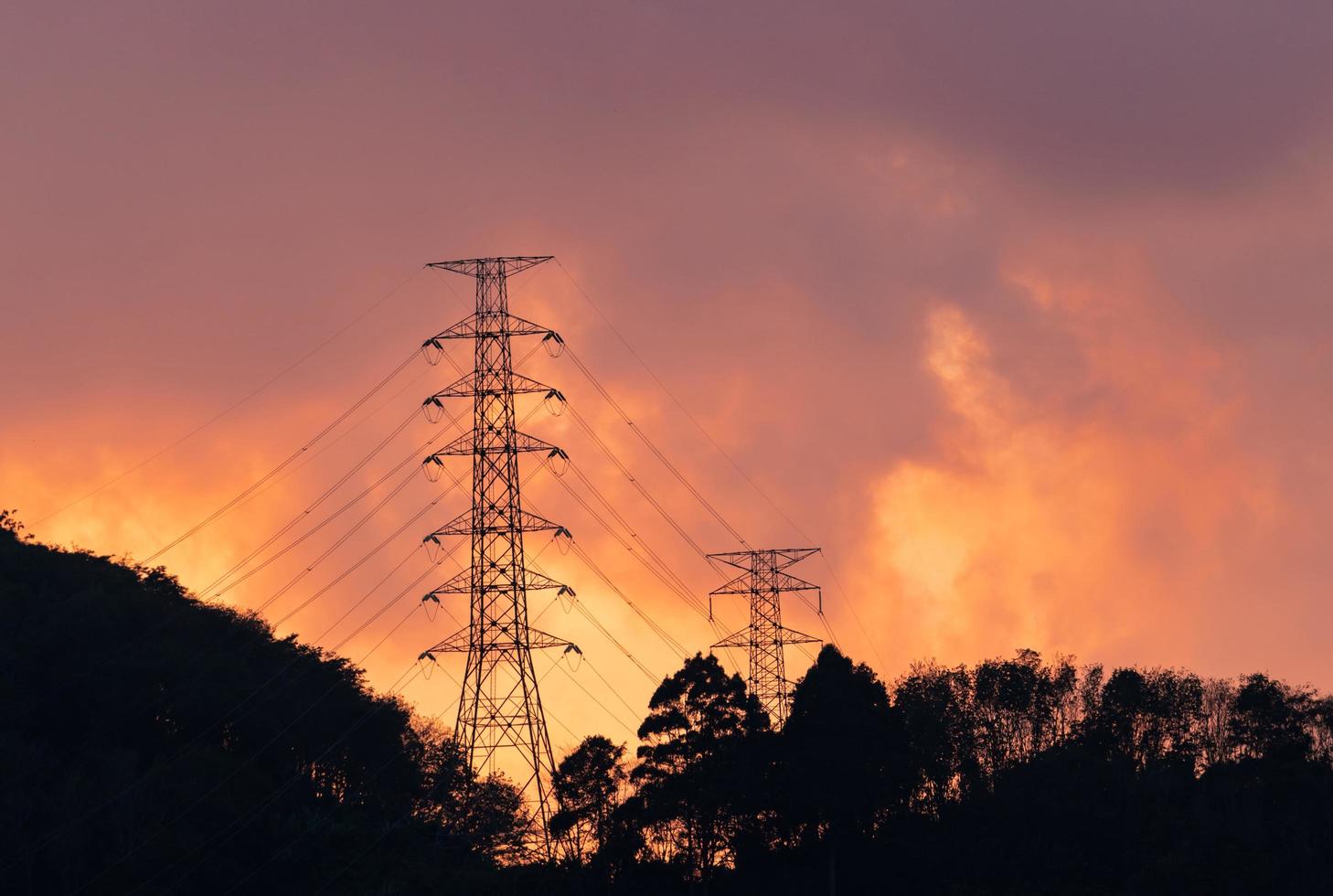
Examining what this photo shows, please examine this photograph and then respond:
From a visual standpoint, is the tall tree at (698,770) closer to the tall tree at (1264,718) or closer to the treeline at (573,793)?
the treeline at (573,793)

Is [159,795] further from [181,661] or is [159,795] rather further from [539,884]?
[539,884]

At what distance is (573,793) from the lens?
95.4 meters

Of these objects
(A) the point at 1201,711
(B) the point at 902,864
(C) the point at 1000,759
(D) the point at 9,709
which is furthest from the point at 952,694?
(D) the point at 9,709

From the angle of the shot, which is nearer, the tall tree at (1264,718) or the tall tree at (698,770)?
the tall tree at (698,770)

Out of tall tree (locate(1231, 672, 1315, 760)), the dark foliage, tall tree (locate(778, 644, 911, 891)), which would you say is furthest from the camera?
tall tree (locate(1231, 672, 1315, 760))

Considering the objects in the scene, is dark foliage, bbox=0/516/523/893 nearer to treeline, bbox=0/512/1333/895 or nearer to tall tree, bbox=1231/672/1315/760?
treeline, bbox=0/512/1333/895

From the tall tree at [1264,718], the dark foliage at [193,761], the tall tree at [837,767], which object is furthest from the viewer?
the tall tree at [1264,718]

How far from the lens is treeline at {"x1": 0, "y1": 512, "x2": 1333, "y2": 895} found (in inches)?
3688

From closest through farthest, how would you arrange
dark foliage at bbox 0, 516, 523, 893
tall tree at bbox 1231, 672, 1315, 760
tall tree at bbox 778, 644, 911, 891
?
dark foliage at bbox 0, 516, 523, 893 < tall tree at bbox 778, 644, 911, 891 < tall tree at bbox 1231, 672, 1315, 760

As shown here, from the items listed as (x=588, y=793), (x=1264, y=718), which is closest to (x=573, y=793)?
(x=588, y=793)

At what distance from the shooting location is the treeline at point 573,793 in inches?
3688

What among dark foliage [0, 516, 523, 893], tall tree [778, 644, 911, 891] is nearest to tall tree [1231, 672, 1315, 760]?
tall tree [778, 644, 911, 891]

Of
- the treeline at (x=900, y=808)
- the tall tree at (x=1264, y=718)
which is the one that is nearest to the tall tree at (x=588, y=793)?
the treeline at (x=900, y=808)

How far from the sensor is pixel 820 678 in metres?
105
